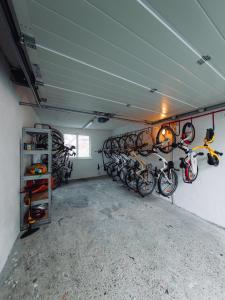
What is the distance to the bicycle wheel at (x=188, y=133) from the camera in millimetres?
2693

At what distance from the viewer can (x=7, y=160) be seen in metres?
1.46

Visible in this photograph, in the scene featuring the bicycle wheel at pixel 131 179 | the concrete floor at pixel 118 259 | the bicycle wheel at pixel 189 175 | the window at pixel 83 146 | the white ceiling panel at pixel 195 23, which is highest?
the white ceiling panel at pixel 195 23

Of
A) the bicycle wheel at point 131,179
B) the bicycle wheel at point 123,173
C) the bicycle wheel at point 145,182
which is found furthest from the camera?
the bicycle wheel at point 123,173

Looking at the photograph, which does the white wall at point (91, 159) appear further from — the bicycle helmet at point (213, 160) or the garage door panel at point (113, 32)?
the garage door panel at point (113, 32)

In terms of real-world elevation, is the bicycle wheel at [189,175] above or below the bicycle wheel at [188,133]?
below

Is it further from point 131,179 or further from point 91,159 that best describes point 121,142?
point 131,179

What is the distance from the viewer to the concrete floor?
1.16 meters

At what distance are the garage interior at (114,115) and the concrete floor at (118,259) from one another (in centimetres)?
1

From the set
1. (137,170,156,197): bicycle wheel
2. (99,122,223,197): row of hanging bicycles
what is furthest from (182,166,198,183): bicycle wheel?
(137,170,156,197): bicycle wheel

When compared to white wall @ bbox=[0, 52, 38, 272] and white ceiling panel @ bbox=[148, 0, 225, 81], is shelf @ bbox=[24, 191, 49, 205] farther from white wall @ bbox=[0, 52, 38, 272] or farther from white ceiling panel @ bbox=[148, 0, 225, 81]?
white ceiling panel @ bbox=[148, 0, 225, 81]

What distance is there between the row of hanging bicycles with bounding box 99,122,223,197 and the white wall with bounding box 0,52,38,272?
269 centimetres

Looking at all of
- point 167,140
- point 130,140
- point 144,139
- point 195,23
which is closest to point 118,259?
point 195,23

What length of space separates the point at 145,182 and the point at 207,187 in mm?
1349

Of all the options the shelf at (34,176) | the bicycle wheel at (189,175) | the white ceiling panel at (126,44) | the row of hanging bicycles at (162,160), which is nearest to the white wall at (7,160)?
the shelf at (34,176)
